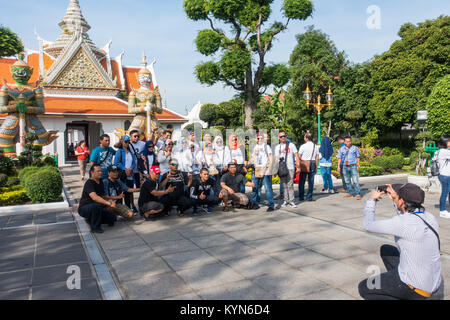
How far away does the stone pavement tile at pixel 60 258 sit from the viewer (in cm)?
464

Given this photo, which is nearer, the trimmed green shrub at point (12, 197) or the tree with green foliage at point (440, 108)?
the trimmed green shrub at point (12, 197)

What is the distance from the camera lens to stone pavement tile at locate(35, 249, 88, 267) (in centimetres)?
464

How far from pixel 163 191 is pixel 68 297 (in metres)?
3.40

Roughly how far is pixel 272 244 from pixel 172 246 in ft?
5.11

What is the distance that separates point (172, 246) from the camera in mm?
5234

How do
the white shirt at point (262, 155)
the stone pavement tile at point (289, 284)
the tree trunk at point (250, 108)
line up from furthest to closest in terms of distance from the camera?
the tree trunk at point (250, 108) < the white shirt at point (262, 155) < the stone pavement tile at point (289, 284)

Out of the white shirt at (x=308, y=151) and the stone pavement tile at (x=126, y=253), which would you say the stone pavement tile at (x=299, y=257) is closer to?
the stone pavement tile at (x=126, y=253)

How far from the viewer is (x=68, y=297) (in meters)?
3.58

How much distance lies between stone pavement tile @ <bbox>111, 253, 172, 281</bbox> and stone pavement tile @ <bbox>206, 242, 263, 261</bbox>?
0.77 m

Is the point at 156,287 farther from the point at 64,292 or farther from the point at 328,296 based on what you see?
the point at 328,296

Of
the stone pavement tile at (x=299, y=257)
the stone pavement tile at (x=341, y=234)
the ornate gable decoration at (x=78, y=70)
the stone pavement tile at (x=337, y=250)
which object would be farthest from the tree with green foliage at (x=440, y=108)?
the ornate gable decoration at (x=78, y=70)

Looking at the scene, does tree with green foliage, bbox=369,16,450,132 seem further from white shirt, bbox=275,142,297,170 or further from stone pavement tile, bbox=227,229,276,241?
stone pavement tile, bbox=227,229,276,241

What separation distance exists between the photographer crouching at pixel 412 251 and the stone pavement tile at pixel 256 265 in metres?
1.35

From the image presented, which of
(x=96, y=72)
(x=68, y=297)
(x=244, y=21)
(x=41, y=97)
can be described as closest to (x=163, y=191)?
(x=68, y=297)
